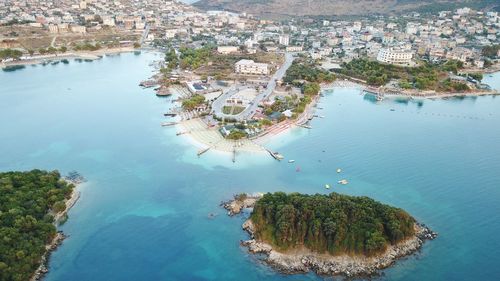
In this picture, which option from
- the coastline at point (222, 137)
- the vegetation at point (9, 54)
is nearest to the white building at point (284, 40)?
the coastline at point (222, 137)

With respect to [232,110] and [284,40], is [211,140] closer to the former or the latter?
[232,110]

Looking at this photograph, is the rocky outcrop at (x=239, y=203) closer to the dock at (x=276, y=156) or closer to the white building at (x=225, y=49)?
the dock at (x=276, y=156)

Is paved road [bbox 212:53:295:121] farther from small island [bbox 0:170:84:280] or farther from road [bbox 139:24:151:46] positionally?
road [bbox 139:24:151:46]

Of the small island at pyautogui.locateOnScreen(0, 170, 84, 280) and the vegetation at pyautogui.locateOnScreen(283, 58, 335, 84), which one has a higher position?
the vegetation at pyautogui.locateOnScreen(283, 58, 335, 84)

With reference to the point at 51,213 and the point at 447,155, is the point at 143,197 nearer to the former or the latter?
the point at 51,213

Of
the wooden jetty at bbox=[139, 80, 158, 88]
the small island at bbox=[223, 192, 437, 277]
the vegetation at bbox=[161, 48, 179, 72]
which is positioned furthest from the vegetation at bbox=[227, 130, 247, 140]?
the vegetation at bbox=[161, 48, 179, 72]

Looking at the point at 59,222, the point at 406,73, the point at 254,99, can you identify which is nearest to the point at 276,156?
the point at 254,99

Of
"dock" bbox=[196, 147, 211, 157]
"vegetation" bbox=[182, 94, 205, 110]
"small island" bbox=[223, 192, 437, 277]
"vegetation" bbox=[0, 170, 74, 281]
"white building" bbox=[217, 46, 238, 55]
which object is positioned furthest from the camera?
"white building" bbox=[217, 46, 238, 55]
